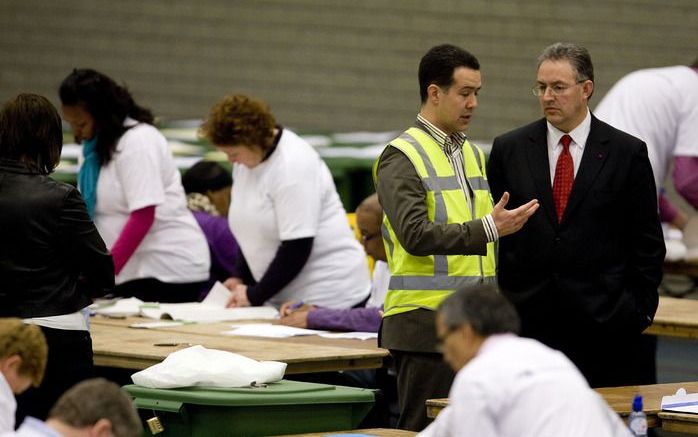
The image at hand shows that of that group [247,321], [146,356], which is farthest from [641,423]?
[247,321]

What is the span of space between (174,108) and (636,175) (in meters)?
9.05

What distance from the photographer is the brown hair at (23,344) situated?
12.6 ft

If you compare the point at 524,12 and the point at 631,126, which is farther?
the point at 524,12

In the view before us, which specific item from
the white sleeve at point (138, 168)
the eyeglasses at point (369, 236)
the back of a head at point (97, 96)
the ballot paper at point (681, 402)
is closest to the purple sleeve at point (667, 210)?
the eyeglasses at point (369, 236)

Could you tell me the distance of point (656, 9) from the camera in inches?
509

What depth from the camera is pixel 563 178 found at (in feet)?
18.0

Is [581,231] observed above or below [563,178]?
below

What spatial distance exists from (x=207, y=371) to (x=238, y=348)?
3.15ft

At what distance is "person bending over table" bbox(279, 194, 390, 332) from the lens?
662 cm

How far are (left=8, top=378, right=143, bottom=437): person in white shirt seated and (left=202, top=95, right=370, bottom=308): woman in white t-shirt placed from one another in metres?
3.27

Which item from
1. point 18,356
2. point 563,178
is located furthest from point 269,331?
point 18,356

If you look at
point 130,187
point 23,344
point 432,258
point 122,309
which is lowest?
point 122,309

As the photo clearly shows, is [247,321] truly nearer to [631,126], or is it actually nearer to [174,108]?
[631,126]

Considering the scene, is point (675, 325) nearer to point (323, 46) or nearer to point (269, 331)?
point (269, 331)
